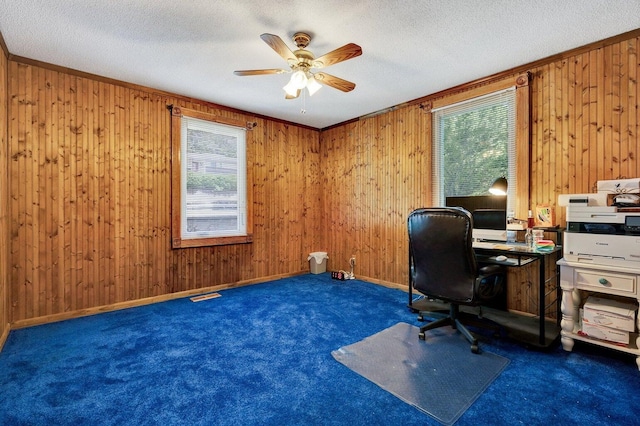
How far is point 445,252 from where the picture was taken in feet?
7.89

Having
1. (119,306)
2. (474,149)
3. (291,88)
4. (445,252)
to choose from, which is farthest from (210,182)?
(474,149)

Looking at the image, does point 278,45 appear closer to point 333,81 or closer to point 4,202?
point 333,81

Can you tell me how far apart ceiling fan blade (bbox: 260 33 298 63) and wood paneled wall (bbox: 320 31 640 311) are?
88.7 inches

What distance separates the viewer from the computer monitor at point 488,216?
10.1 feet

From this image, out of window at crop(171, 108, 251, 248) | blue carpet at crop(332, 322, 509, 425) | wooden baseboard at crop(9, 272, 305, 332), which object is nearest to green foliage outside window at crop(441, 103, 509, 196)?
blue carpet at crop(332, 322, 509, 425)

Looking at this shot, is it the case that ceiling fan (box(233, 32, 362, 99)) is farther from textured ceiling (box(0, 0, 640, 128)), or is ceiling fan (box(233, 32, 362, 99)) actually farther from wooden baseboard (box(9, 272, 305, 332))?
wooden baseboard (box(9, 272, 305, 332))

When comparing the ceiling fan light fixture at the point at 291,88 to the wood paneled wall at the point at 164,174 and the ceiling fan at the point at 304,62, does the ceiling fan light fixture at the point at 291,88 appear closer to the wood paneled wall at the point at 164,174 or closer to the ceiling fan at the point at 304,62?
the ceiling fan at the point at 304,62

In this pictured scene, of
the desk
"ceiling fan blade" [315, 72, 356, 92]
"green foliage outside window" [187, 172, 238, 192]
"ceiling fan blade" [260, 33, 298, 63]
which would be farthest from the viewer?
"green foliage outside window" [187, 172, 238, 192]

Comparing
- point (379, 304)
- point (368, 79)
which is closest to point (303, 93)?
point (368, 79)

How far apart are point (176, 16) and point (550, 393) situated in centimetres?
368

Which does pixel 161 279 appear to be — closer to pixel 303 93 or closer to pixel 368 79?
pixel 303 93

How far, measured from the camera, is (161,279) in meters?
3.82

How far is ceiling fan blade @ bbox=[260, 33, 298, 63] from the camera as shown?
82.4 inches

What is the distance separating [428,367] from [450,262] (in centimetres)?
80
